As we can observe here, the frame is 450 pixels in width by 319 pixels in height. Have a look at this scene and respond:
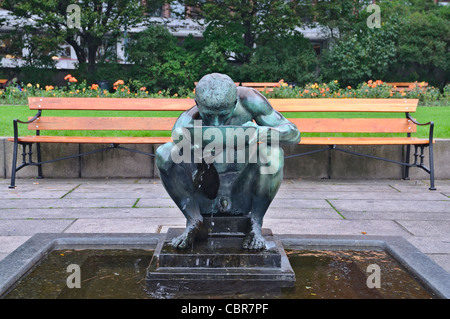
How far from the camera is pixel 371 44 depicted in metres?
25.4

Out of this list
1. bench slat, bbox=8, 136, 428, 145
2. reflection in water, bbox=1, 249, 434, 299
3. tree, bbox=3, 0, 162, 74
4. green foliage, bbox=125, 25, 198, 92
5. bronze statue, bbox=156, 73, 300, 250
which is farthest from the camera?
green foliage, bbox=125, 25, 198, 92

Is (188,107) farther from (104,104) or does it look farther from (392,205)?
(392,205)

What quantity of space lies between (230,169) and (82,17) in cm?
2141

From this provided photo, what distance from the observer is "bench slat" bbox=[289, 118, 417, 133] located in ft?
23.0

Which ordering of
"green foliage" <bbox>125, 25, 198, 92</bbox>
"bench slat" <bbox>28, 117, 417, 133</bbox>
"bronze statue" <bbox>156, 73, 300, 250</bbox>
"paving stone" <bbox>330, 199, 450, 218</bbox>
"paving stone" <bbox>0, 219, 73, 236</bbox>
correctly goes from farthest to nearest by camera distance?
"green foliage" <bbox>125, 25, 198, 92</bbox>, "bench slat" <bbox>28, 117, 417, 133</bbox>, "paving stone" <bbox>330, 199, 450, 218</bbox>, "paving stone" <bbox>0, 219, 73, 236</bbox>, "bronze statue" <bbox>156, 73, 300, 250</bbox>

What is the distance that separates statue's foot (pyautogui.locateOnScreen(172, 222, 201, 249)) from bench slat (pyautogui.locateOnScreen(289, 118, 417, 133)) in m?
4.16

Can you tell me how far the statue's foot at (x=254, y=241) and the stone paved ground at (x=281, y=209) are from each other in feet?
4.36

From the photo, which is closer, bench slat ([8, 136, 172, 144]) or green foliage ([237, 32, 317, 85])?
bench slat ([8, 136, 172, 144])

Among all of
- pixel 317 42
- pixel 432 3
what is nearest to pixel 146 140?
pixel 317 42

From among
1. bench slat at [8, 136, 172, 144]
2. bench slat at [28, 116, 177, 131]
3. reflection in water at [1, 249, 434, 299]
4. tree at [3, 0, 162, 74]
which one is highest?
tree at [3, 0, 162, 74]

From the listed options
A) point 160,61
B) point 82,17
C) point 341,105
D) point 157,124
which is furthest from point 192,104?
point 160,61

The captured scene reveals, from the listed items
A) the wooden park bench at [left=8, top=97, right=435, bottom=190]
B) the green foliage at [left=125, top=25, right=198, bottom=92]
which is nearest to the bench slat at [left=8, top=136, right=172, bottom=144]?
the wooden park bench at [left=8, top=97, right=435, bottom=190]

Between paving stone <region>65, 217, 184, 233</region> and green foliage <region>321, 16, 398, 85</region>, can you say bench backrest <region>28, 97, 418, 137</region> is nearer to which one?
paving stone <region>65, 217, 184, 233</region>

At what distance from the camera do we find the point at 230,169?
10.3 feet
